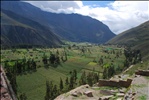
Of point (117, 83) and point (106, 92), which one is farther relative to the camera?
point (117, 83)

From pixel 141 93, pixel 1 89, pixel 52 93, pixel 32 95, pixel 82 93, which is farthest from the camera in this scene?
pixel 32 95

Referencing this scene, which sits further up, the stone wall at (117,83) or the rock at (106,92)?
the stone wall at (117,83)

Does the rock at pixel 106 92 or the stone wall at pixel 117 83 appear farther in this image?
the stone wall at pixel 117 83

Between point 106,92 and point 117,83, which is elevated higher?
point 117,83

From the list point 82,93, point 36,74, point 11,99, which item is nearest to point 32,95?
point 36,74

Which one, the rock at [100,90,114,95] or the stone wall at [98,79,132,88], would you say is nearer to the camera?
the rock at [100,90,114,95]

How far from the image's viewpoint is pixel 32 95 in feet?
294

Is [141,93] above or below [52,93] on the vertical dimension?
above

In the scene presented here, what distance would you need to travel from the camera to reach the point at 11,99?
6.45 metres

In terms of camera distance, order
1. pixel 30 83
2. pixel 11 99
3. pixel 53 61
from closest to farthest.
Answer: pixel 11 99 < pixel 30 83 < pixel 53 61

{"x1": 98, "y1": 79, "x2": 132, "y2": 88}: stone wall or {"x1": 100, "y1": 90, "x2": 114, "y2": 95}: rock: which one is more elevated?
{"x1": 98, "y1": 79, "x2": 132, "y2": 88}: stone wall

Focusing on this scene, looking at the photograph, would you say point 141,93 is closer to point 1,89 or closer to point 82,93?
point 82,93

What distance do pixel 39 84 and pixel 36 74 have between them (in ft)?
53.9

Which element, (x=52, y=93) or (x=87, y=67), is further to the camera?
(x=87, y=67)
